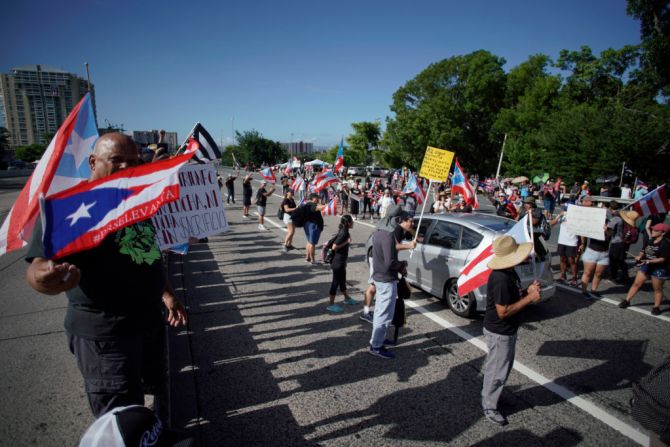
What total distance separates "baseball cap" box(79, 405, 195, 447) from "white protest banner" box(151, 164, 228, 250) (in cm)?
305

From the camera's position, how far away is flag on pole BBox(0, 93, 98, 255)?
220 centimetres

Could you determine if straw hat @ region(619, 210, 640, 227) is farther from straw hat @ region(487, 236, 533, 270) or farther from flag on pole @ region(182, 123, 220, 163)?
flag on pole @ region(182, 123, 220, 163)

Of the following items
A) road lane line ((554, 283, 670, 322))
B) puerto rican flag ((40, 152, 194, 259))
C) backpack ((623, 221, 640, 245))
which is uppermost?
puerto rican flag ((40, 152, 194, 259))

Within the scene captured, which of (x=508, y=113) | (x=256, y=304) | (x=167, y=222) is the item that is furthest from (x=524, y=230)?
(x=508, y=113)

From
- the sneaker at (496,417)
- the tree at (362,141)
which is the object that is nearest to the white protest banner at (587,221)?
the sneaker at (496,417)

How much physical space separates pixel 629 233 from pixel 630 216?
1.37 feet

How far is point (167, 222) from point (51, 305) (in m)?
4.06

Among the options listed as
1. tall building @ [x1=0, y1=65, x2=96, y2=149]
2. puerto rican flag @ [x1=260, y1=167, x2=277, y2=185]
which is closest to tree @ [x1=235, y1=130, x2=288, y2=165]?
tall building @ [x1=0, y1=65, x2=96, y2=149]

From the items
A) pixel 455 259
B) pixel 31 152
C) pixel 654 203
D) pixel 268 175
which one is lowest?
pixel 455 259

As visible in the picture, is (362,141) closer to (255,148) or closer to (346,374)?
(255,148)

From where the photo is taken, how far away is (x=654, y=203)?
699 cm

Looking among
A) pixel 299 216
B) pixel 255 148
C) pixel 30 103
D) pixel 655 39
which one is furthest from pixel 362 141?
pixel 30 103

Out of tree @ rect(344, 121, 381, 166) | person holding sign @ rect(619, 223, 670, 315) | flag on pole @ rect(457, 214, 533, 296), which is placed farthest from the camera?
tree @ rect(344, 121, 381, 166)

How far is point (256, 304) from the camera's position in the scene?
257 inches
